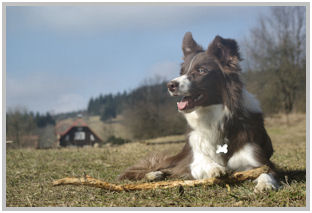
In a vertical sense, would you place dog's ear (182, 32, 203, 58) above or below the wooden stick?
above

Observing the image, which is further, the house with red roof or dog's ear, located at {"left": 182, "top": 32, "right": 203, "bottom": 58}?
the house with red roof

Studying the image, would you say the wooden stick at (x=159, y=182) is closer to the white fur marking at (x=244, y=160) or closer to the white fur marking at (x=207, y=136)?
the white fur marking at (x=244, y=160)

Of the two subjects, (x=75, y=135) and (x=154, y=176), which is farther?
(x=75, y=135)

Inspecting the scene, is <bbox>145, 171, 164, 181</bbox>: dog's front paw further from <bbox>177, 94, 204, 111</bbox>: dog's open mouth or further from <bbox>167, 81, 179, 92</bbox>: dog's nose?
<bbox>167, 81, 179, 92</bbox>: dog's nose

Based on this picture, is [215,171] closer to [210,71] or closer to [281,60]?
[210,71]

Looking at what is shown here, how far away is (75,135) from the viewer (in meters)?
12.9

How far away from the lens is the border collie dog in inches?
189

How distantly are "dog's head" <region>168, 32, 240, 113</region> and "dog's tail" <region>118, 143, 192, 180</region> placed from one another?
0.95 meters

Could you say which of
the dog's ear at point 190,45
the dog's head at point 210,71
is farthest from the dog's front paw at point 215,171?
the dog's ear at point 190,45

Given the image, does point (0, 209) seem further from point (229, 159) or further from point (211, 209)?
point (229, 159)

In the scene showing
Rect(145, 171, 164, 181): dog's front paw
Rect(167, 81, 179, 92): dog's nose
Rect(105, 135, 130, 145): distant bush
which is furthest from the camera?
Rect(105, 135, 130, 145): distant bush

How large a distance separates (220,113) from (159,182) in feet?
4.68

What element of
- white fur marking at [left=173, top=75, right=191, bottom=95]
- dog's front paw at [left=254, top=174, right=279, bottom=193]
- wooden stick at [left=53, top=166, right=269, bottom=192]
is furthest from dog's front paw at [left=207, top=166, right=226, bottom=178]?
white fur marking at [left=173, top=75, right=191, bottom=95]

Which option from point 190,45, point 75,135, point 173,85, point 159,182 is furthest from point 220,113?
point 75,135
